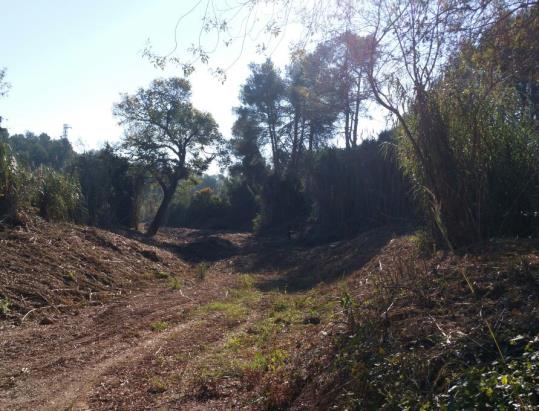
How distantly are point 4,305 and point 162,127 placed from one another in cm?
2045

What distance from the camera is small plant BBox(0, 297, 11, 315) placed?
9.54m

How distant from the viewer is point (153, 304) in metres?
11.5

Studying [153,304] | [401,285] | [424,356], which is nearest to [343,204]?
Answer: [153,304]

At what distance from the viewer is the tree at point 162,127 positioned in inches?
1144

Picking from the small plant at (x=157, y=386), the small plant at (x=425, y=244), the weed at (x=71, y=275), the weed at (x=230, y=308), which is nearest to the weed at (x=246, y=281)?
the weed at (x=230, y=308)

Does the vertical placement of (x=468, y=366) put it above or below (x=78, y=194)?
below

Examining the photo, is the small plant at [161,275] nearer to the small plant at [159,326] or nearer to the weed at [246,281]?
the weed at [246,281]

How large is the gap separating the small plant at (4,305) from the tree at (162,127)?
18.7m

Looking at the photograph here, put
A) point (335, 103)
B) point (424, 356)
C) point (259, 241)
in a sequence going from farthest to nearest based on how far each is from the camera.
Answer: point (259, 241), point (335, 103), point (424, 356)

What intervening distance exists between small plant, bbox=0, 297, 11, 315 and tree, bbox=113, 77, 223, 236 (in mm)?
18678

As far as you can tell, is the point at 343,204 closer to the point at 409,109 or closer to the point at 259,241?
the point at 259,241

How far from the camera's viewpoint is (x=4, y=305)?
380 inches

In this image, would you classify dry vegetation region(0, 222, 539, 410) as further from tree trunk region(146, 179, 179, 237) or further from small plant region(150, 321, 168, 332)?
tree trunk region(146, 179, 179, 237)

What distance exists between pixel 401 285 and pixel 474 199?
2623 millimetres
